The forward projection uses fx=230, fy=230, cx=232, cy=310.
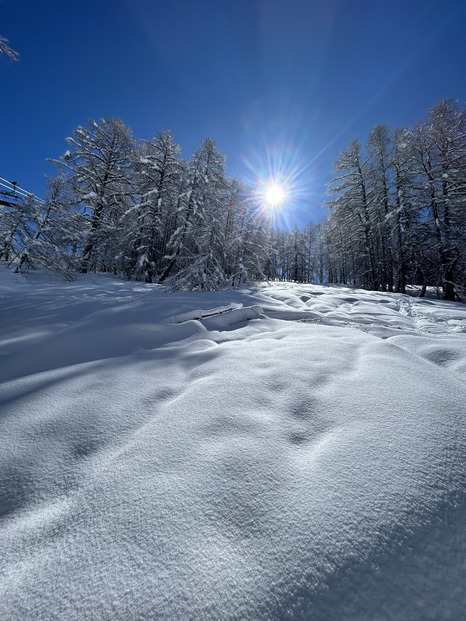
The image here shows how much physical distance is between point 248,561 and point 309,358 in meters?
1.33

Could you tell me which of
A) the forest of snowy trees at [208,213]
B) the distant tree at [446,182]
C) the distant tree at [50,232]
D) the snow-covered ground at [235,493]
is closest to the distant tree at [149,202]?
the forest of snowy trees at [208,213]

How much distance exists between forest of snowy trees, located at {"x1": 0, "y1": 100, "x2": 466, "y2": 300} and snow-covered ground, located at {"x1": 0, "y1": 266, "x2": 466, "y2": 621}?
853 cm

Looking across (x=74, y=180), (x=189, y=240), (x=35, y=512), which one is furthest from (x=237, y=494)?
(x=74, y=180)

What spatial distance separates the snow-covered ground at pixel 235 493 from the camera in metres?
0.48

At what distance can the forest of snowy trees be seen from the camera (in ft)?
29.7

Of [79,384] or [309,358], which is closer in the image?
[79,384]

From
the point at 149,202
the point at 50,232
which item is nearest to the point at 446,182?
the point at 149,202

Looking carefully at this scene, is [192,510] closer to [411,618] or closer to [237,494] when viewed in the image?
[237,494]

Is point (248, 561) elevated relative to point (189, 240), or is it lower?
lower

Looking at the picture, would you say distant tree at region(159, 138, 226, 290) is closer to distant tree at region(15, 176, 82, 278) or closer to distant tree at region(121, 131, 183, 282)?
distant tree at region(121, 131, 183, 282)

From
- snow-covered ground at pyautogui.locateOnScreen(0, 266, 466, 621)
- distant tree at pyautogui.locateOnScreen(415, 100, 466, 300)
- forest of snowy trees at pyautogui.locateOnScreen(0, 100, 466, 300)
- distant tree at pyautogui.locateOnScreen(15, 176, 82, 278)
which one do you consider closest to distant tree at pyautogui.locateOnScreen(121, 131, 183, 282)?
forest of snowy trees at pyautogui.locateOnScreen(0, 100, 466, 300)

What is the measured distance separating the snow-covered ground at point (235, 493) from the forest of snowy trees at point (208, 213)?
8.53 m

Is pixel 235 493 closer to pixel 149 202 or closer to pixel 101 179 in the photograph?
pixel 149 202

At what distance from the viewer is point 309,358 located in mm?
1719
